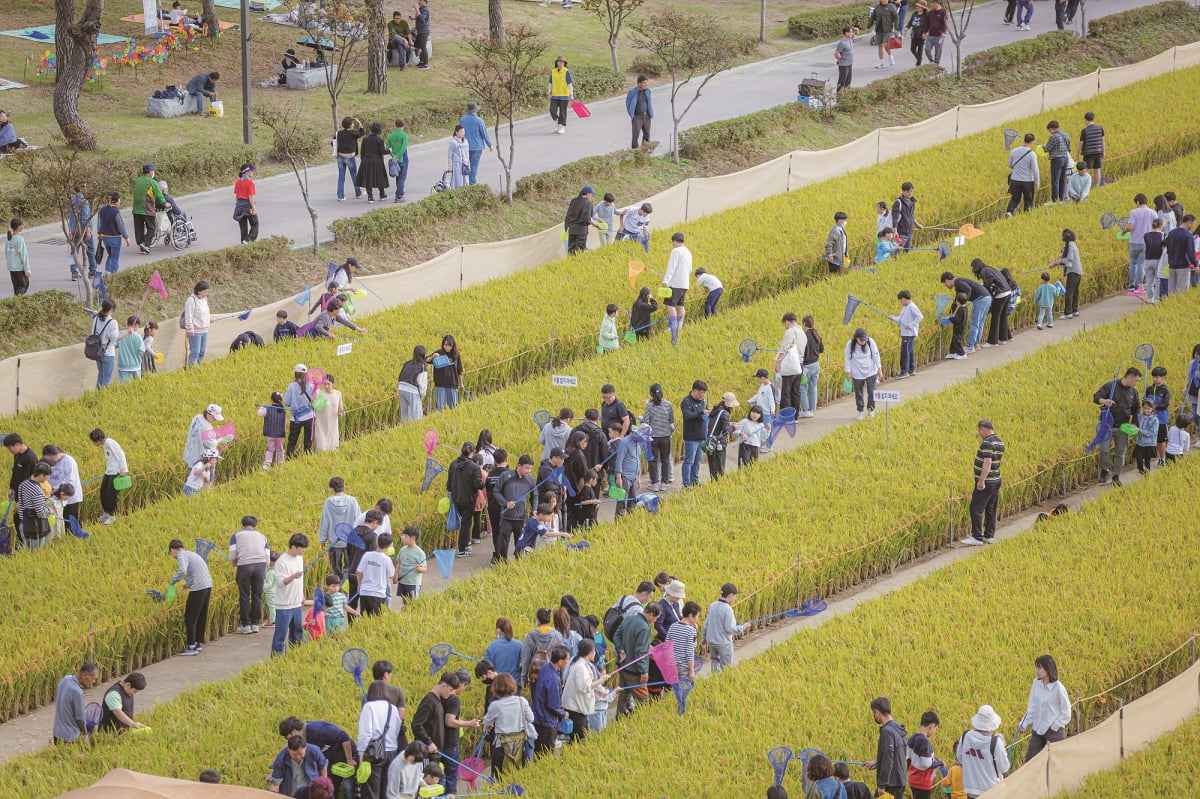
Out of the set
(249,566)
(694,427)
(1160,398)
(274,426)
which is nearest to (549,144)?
(274,426)

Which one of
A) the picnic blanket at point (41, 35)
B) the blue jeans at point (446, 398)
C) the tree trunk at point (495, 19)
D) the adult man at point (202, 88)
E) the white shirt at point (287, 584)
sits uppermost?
the tree trunk at point (495, 19)

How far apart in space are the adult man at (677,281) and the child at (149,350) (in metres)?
7.92

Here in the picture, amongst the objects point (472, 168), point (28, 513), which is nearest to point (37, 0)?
point (472, 168)

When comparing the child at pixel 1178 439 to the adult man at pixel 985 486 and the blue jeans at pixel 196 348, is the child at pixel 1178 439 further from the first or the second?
the blue jeans at pixel 196 348

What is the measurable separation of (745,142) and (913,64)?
8.99 meters

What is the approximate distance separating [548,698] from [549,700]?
0.02m

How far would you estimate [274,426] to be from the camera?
21.5 m

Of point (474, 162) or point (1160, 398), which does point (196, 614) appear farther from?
point (474, 162)

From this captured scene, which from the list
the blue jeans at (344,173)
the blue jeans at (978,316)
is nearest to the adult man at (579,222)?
the blue jeans at (344,173)

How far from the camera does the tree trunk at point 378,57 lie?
122 feet

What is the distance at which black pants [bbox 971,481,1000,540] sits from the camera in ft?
63.7

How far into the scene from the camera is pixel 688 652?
1569 centimetres

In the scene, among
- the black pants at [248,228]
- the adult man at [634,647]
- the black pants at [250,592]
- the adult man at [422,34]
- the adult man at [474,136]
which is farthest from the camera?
the adult man at [422,34]

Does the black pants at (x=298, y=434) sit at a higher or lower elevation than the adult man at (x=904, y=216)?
lower
